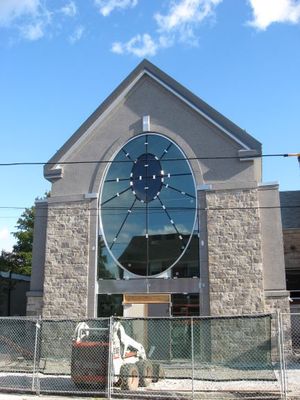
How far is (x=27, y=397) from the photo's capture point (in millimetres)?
12320

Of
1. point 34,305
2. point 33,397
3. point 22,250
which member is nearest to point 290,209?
point 34,305

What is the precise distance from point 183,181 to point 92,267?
19.0 feet

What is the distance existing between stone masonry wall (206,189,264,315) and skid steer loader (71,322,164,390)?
25.5ft

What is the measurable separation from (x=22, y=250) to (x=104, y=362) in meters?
35.9

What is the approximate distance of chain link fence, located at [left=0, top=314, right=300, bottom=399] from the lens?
41.1 ft

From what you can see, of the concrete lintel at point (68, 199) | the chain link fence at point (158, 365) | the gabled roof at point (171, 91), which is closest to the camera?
the chain link fence at point (158, 365)

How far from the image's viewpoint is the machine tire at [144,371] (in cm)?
1347

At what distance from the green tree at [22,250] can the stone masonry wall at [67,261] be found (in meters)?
21.5

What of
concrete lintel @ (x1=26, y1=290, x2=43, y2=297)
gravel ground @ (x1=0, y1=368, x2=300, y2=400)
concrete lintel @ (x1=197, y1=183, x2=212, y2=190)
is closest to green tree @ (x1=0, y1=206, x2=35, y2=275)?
concrete lintel @ (x1=26, y1=290, x2=43, y2=297)

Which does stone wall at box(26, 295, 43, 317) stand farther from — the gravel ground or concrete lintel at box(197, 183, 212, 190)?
concrete lintel at box(197, 183, 212, 190)

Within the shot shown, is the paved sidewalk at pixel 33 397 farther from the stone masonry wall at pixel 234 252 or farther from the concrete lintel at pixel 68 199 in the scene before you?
the concrete lintel at pixel 68 199

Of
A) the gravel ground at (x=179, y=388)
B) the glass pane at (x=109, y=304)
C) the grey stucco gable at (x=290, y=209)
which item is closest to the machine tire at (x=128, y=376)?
the gravel ground at (x=179, y=388)

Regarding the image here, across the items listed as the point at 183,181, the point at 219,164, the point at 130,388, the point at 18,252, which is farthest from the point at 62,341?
the point at 18,252

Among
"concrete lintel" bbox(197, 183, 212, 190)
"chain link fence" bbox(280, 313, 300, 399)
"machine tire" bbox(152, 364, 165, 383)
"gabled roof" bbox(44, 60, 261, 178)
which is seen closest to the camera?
"machine tire" bbox(152, 364, 165, 383)
